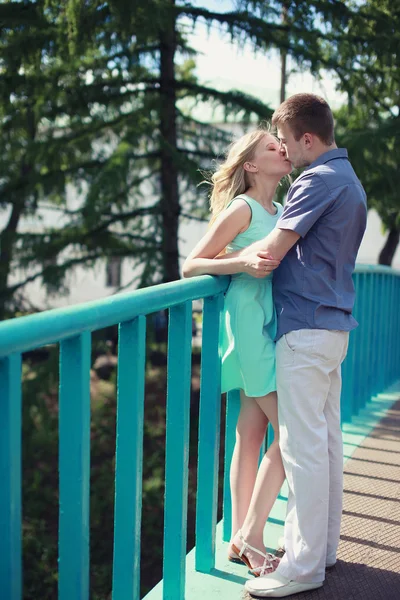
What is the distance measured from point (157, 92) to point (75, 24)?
1696mm

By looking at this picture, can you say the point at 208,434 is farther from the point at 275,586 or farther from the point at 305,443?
the point at 275,586

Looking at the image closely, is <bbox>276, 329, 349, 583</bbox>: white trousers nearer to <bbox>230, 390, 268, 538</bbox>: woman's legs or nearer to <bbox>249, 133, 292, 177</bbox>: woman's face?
<bbox>230, 390, 268, 538</bbox>: woman's legs

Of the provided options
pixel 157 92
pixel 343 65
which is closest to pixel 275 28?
pixel 343 65

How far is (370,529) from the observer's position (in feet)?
9.46

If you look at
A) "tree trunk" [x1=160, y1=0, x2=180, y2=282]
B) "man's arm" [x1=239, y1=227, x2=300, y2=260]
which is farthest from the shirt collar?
"tree trunk" [x1=160, y1=0, x2=180, y2=282]

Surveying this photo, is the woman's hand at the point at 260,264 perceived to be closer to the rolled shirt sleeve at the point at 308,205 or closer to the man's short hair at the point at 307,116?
the rolled shirt sleeve at the point at 308,205

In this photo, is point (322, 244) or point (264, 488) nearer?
point (322, 244)

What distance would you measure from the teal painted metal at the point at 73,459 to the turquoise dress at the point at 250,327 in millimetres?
914

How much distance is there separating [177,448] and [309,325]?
1.83 feet

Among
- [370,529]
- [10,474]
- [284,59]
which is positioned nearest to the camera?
[10,474]

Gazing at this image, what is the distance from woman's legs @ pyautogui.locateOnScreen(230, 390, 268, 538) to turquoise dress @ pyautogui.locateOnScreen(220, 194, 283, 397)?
0.44 ft

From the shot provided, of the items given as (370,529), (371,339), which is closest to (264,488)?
(370,529)

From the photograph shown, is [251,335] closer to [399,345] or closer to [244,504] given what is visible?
[244,504]

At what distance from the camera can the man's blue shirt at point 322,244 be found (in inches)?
87.9
